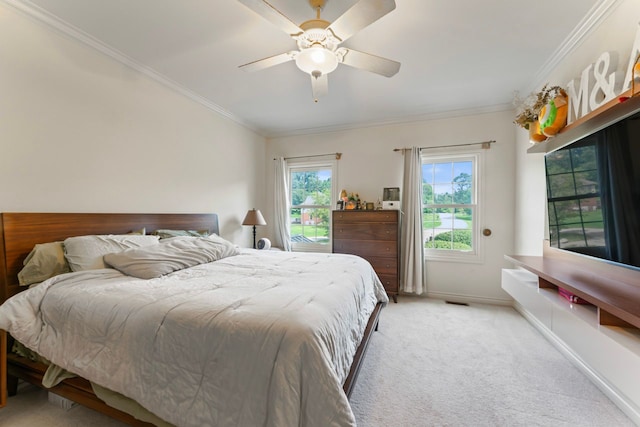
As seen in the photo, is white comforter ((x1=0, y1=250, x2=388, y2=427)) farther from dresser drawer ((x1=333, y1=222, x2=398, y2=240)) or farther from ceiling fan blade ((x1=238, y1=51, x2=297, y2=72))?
dresser drawer ((x1=333, y1=222, x2=398, y2=240))

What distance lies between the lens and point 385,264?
140 inches

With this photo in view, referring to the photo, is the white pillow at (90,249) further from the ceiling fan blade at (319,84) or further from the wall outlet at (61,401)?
the ceiling fan blade at (319,84)

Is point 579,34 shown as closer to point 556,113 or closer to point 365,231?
point 556,113

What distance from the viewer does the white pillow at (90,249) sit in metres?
1.79

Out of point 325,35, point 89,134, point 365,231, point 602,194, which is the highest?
point 325,35

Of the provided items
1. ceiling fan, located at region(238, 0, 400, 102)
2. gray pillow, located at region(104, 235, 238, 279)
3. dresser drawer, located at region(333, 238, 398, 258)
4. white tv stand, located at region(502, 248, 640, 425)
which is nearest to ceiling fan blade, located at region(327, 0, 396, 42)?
ceiling fan, located at region(238, 0, 400, 102)

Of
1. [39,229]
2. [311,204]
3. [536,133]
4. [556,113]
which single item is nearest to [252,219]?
[311,204]

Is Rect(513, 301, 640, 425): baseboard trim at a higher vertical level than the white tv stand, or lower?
lower

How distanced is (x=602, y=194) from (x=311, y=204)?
3.55 metres

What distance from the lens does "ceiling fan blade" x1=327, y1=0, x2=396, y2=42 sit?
137 cm

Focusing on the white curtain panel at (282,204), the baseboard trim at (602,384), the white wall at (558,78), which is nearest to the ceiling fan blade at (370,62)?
the white wall at (558,78)

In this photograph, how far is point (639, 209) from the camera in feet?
4.09

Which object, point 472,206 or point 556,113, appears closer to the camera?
point 556,113

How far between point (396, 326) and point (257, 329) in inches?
85.4
